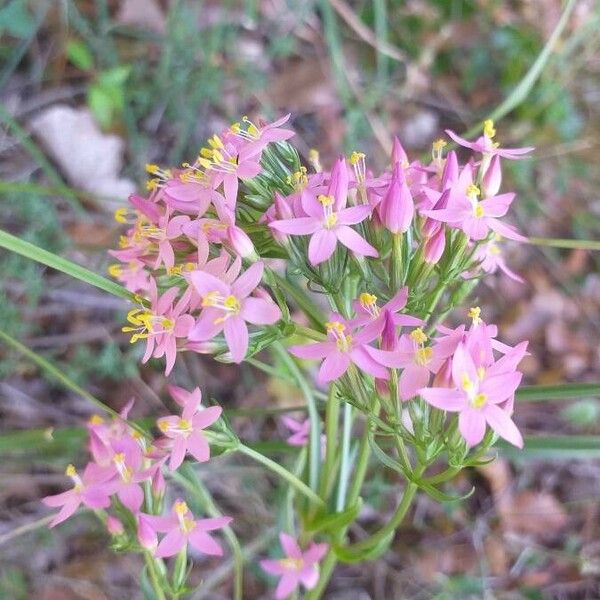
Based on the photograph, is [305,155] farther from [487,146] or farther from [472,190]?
[472,190]

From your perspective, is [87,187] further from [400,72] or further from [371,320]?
[371,320]

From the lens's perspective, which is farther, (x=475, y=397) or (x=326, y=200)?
(x=326, y=200)

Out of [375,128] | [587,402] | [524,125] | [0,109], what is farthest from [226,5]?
[587,402]

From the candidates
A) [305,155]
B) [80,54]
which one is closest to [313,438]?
[305,155]

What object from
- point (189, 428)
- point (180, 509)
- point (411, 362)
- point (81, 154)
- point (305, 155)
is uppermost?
point (305, 155)

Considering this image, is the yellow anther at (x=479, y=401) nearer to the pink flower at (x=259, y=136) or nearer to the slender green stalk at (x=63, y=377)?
the pink flower at (x=259, y=136)

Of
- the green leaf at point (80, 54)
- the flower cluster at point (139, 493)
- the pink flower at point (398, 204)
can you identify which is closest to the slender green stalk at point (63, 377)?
the flower cluster at point (139, 493)

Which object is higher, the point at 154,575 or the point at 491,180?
the point at 491,180
